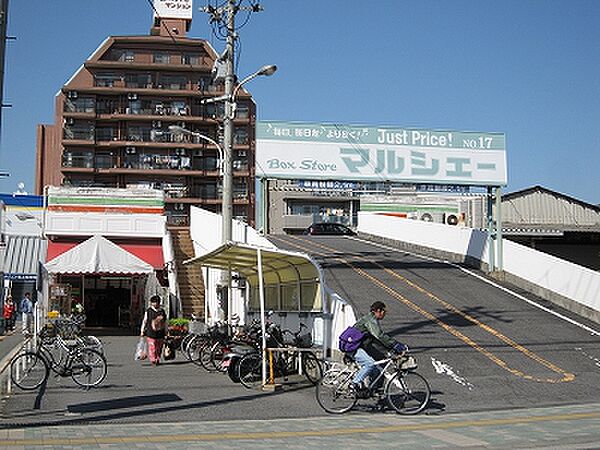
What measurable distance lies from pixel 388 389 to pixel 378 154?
533 inches

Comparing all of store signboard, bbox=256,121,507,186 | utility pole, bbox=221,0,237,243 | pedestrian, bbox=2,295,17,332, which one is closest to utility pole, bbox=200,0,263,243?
utility pole, bbox=221,0,237,243

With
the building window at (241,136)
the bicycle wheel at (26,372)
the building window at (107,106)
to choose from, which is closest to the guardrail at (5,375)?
the bicycle wheel at (26,372)

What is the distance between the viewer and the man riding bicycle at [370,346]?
10789 millimetres

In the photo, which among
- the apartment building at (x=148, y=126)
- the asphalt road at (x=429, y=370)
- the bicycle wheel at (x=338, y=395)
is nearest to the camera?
the bicycle wheel at (x=338, y=395)

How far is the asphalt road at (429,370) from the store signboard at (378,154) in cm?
307

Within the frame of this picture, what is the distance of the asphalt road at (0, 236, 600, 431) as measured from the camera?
11.1m

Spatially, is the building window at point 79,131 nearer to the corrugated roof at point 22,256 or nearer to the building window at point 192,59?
the building window at point 192,59

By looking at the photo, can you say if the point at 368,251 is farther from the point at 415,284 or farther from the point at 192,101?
the point at 192,101

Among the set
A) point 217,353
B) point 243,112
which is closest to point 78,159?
point 243,112

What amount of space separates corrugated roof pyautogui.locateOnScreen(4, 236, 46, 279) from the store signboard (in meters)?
19.9

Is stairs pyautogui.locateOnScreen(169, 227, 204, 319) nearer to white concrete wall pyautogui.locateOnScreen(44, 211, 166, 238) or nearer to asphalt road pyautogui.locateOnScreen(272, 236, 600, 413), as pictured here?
white concrete wall pyautogui.locateOnScreen(44, 211, 166, 238)

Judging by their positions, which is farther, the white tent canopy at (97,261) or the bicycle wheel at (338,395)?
the white tent canopy at (97,261)

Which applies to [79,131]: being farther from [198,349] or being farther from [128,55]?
[198,349]

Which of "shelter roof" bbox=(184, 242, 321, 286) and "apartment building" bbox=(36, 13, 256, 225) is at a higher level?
"apartment building" bbox=(36, 13, 256, 225)
